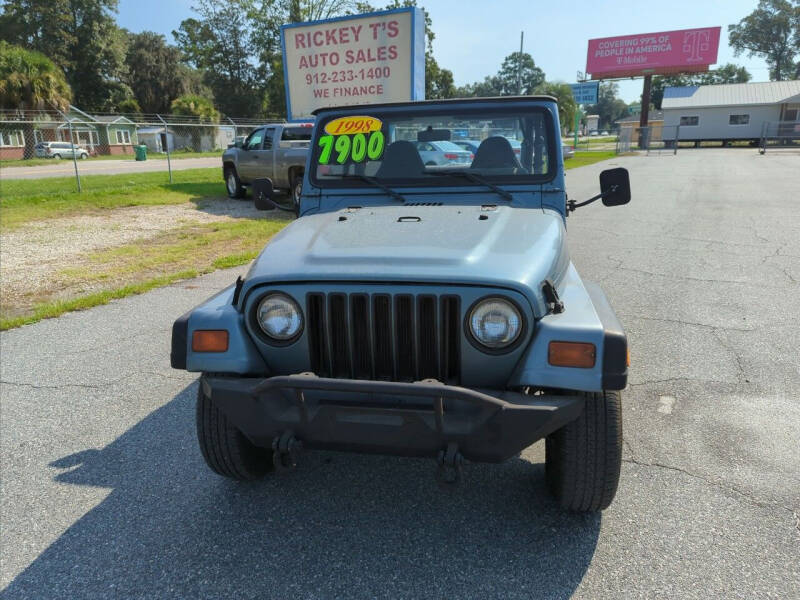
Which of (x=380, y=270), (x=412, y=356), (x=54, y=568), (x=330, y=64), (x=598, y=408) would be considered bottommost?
(x=54, y=568)

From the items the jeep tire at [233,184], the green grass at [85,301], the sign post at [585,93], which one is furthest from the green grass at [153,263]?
the sign post at [585,93]

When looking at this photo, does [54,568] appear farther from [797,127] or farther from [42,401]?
[797,127]

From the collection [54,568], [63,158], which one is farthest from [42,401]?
[63,158]

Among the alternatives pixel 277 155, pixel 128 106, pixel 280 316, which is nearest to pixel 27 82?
pixel 128 106

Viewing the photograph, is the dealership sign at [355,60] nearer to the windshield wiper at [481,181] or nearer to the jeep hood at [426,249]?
the windshield wiper at [481,181]

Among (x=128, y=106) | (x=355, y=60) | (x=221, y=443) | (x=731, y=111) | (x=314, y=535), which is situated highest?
(x=128, y=106)

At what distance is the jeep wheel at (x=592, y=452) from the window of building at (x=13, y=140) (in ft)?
119

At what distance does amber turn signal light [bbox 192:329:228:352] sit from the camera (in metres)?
2.37

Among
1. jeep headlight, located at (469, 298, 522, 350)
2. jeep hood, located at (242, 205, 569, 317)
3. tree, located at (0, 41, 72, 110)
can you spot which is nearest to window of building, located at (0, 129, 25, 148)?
tree, located at (0, 41, 72, 110)

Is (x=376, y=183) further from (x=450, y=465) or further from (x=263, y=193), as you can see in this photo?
(x=450, y=465)

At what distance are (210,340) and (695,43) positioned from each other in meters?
57.9

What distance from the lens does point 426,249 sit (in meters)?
2.38

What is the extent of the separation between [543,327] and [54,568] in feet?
7.03

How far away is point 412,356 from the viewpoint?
225 cm
